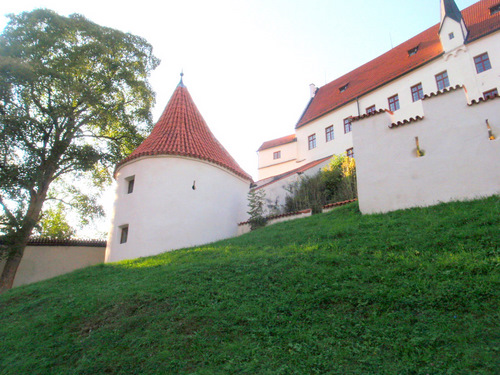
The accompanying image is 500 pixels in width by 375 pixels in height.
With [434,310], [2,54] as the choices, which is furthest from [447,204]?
[2,54]

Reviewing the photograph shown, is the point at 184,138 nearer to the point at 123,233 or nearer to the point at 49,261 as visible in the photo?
the point at 123,233

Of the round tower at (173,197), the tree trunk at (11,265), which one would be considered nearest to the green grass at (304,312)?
the round tower at (173,197)

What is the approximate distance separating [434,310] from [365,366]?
4.37 feet

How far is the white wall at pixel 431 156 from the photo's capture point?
28.4ft

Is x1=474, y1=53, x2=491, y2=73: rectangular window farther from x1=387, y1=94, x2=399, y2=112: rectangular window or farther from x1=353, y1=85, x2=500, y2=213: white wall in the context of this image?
x1=353, y1=85, x2=500, y2=213: white wall

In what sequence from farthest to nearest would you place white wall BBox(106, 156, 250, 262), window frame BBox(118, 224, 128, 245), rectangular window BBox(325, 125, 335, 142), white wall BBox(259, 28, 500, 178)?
1. rectangular window BBox(325, 125, 335, 142)
2. white wall BBox(259, 28, 500, 178)
3. window frame BBox(118, 224, 128, 245)
4. white wall BBox(106, 156, 250, 262)

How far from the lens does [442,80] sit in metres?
19.9

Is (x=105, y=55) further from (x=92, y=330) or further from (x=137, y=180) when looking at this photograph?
(x=92, y=330)

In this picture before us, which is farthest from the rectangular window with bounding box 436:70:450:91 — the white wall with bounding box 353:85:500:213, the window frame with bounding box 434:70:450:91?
the white wall with bounding box 353:85:500:213

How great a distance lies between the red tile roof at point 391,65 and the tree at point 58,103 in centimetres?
1302

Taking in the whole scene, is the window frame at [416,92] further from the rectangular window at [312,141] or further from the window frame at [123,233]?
the window frame at [123,233]

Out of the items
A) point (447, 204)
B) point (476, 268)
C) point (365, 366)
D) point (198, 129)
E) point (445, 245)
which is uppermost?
point (198, 129)

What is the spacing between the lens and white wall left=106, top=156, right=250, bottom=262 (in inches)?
553

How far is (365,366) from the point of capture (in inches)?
152
